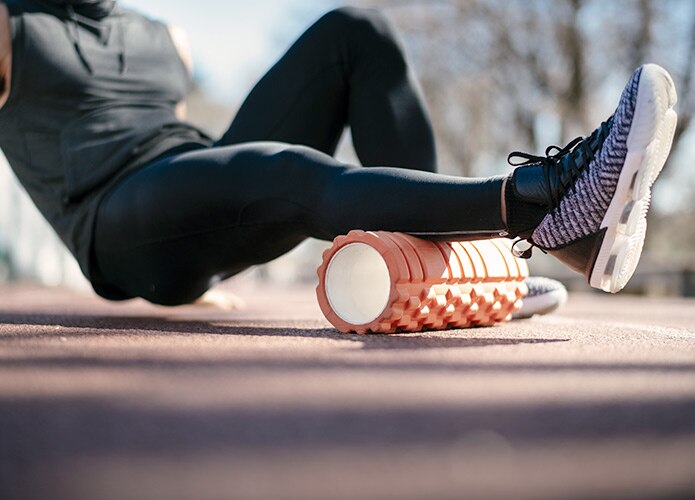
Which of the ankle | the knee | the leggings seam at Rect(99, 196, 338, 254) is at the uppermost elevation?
the knee

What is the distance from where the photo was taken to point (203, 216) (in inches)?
59.4

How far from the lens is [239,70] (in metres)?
17.5

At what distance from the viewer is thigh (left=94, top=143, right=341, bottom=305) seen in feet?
4.67

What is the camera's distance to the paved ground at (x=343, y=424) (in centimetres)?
55

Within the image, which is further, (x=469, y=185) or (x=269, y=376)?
(x=469, y=185)

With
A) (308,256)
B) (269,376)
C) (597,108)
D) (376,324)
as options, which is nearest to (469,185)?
(376,324)

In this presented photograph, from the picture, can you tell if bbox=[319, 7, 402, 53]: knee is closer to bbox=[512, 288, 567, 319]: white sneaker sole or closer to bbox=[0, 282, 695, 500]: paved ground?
bbox=[512, 288, 567, 319]: white sneaker sole

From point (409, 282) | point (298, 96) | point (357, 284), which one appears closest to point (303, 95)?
point (298, 96)

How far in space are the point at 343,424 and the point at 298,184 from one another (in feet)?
2.56

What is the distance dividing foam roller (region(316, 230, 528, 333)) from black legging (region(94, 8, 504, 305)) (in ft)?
0.17

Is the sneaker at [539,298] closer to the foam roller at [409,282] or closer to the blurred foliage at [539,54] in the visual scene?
the foam roller at [409,282]

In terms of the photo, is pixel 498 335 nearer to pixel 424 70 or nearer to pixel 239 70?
pixel 424 70

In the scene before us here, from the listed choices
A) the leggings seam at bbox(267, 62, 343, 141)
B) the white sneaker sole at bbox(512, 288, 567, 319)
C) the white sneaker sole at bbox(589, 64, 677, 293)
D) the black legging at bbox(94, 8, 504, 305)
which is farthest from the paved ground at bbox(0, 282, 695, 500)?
the leggings seam at bbox(267, 62, 343, 141)

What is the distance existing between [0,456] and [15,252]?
8288 millimetres
